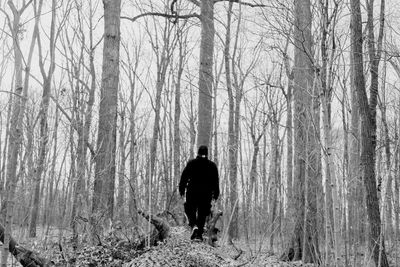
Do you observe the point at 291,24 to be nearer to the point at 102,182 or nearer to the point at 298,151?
the point at 298,151

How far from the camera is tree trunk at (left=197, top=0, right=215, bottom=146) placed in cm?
730

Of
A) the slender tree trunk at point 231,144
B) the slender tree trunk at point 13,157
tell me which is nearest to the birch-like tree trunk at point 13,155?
the slender tree trunk at point 13,157

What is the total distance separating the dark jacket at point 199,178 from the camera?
577cm

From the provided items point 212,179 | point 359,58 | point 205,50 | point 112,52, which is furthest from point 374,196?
point 112,52

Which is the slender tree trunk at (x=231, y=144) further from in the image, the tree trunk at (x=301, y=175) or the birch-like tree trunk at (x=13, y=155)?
the birch-like tree trunk at (x=13, y=155)

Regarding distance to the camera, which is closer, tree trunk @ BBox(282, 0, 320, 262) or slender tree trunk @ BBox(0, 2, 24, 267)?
slender tree trunk @ BBox(0, 2, 24, 267)

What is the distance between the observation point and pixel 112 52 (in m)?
6.87

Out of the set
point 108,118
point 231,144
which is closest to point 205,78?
point 108,118

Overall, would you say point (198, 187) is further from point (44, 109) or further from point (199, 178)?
point (44, 109)

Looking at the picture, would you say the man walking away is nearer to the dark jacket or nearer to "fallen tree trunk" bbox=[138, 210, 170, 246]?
the dark jacket

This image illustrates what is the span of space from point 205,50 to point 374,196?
444 centimetres

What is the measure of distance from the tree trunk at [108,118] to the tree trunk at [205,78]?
66.7 inches

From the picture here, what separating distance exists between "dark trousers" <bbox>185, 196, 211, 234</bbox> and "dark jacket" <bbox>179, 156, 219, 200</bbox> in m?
0.08

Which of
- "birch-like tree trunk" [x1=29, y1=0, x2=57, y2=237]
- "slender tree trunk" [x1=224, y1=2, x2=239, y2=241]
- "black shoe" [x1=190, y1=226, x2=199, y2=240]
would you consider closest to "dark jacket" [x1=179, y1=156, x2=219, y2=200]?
"black shoe" [x1=190, y1=226, x2=199, y2=240]
